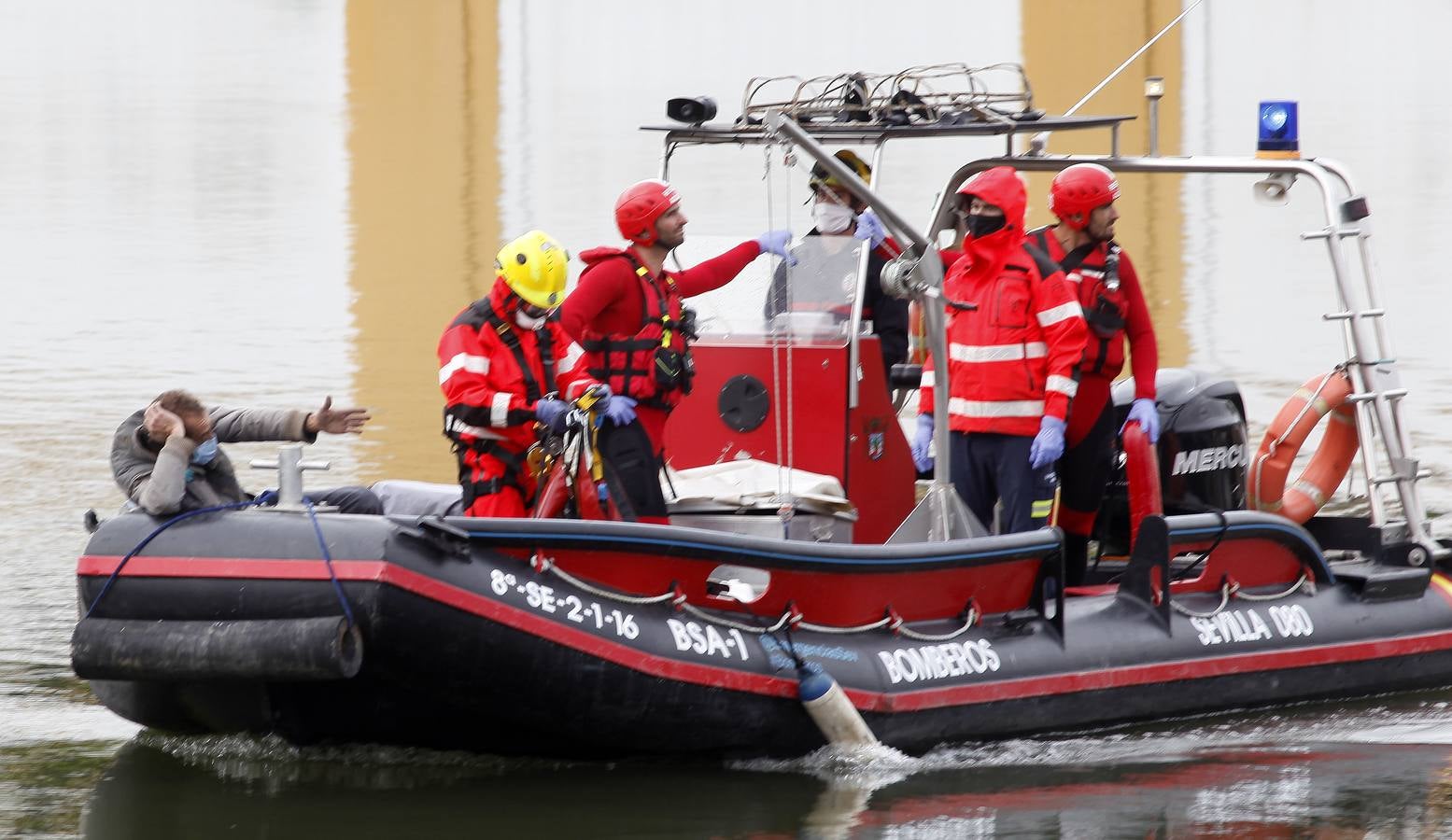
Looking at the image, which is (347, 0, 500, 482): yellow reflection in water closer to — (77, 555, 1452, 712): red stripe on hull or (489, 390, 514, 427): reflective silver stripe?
(489, 390, 514, 427): reflective silver stripe

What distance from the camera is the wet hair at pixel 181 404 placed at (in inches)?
239

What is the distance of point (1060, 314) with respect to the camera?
6.88 m

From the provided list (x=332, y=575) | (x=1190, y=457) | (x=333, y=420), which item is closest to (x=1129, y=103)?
(x=1190, y=457)

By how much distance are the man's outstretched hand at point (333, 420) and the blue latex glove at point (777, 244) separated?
146 cm

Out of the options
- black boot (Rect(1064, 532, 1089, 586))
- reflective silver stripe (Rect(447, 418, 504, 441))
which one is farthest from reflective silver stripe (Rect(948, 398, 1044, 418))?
reflective silver stripe (Rect(447, 418, 504, 441))

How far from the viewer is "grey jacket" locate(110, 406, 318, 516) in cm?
600

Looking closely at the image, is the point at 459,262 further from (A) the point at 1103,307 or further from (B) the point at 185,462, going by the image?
(B) the point at 185,462

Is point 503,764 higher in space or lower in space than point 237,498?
lower

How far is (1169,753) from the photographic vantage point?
6.86 meters

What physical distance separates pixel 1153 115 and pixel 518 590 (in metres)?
3.04

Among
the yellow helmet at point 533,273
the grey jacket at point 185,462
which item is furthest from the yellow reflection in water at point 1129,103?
the grey jacket at point 185,462

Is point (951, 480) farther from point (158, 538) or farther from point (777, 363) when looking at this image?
point (158, 538)

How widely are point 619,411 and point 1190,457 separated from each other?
2.28 m

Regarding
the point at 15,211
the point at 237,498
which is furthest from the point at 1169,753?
the point at 15,211
